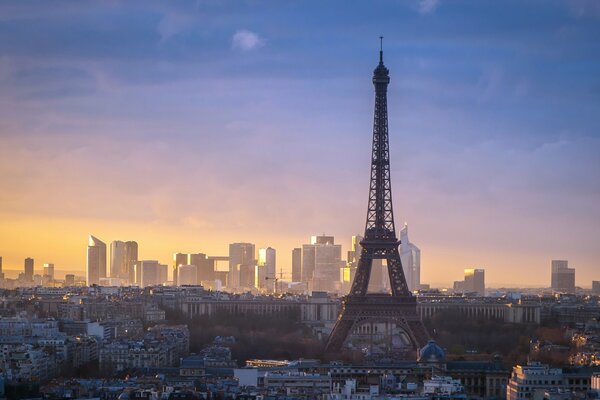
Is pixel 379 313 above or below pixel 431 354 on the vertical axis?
above

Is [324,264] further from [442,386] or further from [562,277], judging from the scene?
[442,386]

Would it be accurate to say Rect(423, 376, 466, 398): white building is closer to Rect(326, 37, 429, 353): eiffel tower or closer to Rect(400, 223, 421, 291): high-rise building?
Rect(326, 37, 429, 353): eiffel tower

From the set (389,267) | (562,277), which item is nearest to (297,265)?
(562,277)

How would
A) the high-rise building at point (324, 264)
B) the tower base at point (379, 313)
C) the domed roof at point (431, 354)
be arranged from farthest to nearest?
the high-rise building at point (324, 264) → the tower base at point (379, 313) → the domed roof at point (431, 354)

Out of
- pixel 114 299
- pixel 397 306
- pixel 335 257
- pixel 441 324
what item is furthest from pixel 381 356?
pixel 335 257

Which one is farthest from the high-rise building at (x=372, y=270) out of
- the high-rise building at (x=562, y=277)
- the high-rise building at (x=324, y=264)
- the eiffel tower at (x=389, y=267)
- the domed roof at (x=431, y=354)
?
the domed roof at (x=431, y=354)

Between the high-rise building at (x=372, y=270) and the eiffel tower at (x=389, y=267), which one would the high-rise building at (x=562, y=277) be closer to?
the high-rise building at (x=372, y=270)
